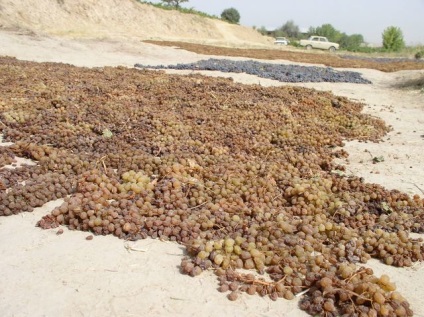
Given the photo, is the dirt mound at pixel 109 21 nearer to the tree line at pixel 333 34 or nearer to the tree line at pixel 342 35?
the tree line at pixel 333 34

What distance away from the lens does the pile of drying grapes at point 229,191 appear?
3129 mm

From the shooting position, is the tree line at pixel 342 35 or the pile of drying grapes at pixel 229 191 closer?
the pile of drying grapes at pixel 229 191

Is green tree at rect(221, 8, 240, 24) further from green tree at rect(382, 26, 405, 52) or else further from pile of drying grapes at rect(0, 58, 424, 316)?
pile of drying grapes at rect(0, 58, 424, 316)

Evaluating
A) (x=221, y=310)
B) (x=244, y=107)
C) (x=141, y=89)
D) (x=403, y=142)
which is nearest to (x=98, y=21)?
(x=141, y=89)

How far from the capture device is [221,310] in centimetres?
281

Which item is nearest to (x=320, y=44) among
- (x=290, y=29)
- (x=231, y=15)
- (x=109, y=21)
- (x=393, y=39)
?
(x=393, y=39)

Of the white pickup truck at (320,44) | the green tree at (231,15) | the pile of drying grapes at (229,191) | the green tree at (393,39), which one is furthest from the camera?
the green tree at (231,15)

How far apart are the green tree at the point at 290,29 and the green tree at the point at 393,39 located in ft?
92.4

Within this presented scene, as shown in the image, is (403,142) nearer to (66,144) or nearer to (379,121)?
(379,121)

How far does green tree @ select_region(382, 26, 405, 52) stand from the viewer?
49.3 m

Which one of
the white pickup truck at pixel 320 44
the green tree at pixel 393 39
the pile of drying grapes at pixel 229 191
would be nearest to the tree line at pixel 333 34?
the green tree at pixel 393 39

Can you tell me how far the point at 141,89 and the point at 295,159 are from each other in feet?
16.6

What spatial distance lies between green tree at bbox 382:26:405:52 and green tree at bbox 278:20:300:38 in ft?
92.4

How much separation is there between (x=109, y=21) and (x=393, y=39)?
116ft
